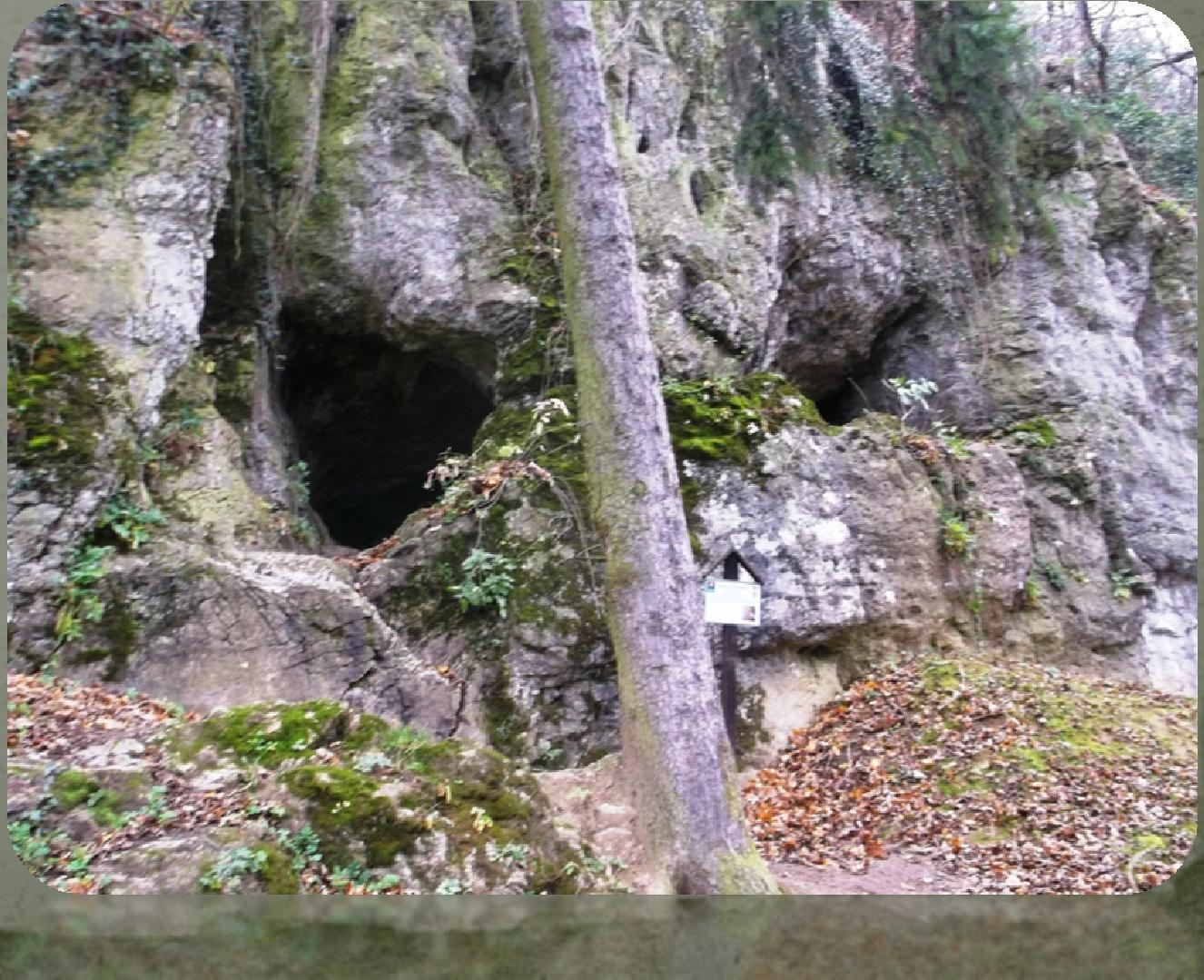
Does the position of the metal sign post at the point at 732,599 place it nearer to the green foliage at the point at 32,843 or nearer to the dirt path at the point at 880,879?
the dirt path at the point at 880,879

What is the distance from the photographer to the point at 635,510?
382 centimetres

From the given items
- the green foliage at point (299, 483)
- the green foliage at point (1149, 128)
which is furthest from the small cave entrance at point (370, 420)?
the green foliage at point (1149, 128)

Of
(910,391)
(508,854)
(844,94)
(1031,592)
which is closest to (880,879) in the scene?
(508,854)

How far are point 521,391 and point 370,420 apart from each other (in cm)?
275

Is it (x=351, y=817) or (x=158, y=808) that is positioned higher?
(x=158, y=808)

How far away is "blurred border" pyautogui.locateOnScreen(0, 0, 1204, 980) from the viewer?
2.44 meters

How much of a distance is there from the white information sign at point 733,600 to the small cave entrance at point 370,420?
4552 mm

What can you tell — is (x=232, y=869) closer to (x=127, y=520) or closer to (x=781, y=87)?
(x=127, y=520)

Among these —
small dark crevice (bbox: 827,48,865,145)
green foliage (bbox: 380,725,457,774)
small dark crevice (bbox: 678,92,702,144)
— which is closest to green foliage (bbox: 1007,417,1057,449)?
small dark crevice (bbox: 827,48,865,145)

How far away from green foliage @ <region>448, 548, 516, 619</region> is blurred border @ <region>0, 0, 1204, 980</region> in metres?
3.48

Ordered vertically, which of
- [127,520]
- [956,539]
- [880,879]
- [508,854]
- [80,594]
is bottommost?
[880,879]

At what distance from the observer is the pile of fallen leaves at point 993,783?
423cm

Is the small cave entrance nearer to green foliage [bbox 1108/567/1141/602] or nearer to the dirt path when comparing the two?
the dirt path

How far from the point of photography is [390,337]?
7.89 meters
